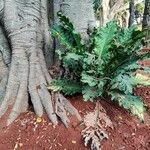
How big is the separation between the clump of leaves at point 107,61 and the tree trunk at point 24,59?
1.24ft

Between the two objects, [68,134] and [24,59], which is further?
[24,59]

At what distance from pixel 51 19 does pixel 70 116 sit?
1941mm

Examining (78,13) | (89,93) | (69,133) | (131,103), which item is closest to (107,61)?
(89,93)

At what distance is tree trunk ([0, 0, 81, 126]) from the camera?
5672mm

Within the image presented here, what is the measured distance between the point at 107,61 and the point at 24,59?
128 cm

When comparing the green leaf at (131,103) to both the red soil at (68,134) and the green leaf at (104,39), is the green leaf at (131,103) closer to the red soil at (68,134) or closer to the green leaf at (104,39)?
the red soil at (68,134)

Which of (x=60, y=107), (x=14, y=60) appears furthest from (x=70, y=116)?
(x=14, y=60)

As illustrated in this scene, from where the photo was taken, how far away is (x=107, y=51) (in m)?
5.48

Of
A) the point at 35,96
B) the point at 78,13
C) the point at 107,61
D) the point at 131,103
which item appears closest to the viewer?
the point at 131,103

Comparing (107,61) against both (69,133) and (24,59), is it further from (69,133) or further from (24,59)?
(24,59)

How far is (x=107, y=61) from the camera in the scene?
5.42 m

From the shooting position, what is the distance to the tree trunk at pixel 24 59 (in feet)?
18.6

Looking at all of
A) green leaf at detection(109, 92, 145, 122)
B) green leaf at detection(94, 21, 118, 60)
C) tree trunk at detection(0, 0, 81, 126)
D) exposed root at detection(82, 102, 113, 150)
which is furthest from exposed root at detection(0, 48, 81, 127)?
green leaf at detection(94, 21, 118, 60)

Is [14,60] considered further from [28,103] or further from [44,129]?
[44,129]
